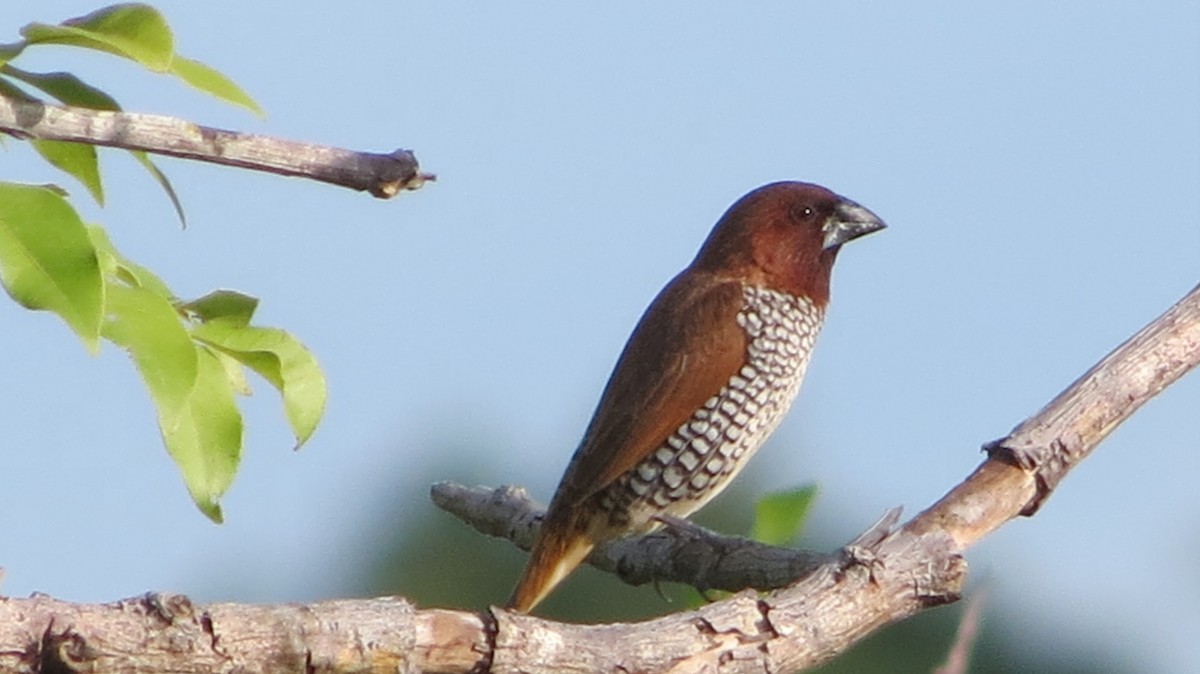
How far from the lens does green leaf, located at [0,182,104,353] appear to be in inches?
83.9

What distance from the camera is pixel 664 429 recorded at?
5.35m

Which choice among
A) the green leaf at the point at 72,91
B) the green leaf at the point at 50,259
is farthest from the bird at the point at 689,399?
the green leaf at the point at 50,259

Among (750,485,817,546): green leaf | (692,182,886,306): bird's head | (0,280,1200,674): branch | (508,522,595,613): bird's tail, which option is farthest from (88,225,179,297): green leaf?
(692,182,886,306): bird's head

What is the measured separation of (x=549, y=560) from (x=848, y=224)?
1.44 meters

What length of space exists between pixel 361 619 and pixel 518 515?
9.67 feet

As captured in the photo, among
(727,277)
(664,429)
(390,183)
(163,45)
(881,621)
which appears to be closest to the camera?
(390,183)

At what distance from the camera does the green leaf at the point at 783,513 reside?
4.05 metres

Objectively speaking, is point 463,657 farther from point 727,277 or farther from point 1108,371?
point 727,277

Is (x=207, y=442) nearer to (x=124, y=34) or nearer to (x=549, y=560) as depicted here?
(x=124, y=34)

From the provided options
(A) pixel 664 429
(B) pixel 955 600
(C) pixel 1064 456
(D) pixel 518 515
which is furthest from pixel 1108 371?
(D) pixel 518 515


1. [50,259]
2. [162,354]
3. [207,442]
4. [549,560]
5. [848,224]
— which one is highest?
[848,224]

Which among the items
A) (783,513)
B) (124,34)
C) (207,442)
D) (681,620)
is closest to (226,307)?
(207,442)

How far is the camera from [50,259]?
213 cm

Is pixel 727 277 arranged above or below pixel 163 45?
below
